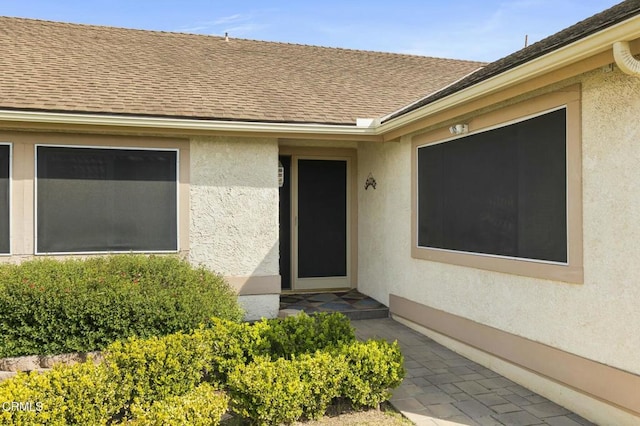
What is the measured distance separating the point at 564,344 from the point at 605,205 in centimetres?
140

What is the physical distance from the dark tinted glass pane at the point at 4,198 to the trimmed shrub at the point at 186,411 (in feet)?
13.0

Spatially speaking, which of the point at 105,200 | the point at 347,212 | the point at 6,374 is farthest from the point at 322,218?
the point at 6,374

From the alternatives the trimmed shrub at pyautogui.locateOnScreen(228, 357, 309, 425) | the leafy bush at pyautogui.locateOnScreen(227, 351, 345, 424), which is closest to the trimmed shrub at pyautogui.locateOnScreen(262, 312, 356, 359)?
the leafy bush at pyautogui.locateOnScreen(227, 351, 345, 424)

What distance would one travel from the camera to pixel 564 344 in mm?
4426

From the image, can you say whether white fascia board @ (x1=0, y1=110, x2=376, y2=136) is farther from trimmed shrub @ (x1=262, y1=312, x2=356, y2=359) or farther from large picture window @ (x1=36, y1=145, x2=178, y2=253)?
trimmed shrub @ (x1=262, y1=312, x2=356, y2=359)

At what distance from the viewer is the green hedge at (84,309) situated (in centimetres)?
491

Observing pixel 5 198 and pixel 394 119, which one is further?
pixel 394 119

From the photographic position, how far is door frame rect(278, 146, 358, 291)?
29.4ft

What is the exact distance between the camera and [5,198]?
627 cm

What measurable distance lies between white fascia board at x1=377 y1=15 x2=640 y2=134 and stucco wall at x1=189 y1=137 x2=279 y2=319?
2.71 meters

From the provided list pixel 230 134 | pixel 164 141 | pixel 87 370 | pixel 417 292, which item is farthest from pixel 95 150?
pixel 417 292

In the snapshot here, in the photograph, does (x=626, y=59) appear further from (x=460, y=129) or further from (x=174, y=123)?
Result: (x=174, y=123)

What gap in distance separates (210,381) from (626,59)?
464cm

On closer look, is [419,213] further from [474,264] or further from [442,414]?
[442,414]
